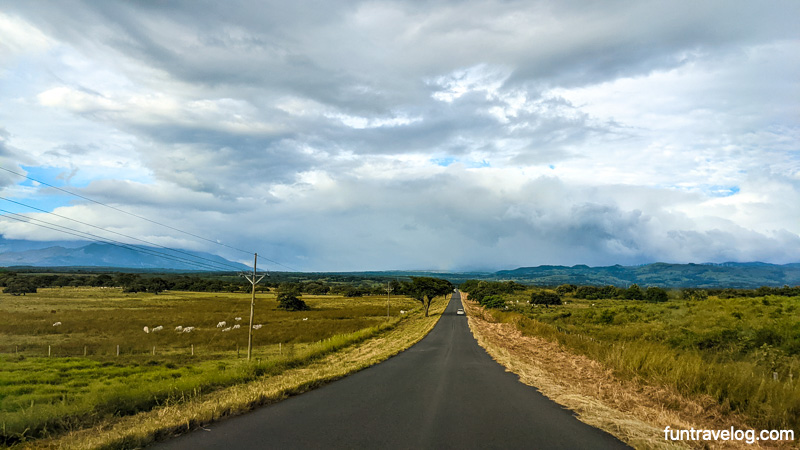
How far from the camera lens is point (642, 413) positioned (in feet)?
30.9

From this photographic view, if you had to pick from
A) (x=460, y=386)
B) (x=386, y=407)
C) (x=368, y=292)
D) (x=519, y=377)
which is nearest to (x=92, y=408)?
(x=386, y=407)

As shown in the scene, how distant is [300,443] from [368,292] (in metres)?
153

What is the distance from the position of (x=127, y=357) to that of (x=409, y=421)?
35233 millimetres

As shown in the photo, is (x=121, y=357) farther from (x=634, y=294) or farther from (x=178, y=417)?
(x=634, y=294)

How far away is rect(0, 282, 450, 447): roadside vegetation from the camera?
36.2 ft

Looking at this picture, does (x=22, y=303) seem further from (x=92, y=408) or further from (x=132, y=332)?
(x=92, y=408)

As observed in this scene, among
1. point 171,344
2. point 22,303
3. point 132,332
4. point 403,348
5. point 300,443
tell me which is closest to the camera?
point 300,443

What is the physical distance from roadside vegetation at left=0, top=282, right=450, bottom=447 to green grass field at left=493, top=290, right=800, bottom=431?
11.2 meters

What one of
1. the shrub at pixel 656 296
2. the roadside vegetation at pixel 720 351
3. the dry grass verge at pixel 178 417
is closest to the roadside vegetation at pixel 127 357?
the dry grass verge at pixel 178 417

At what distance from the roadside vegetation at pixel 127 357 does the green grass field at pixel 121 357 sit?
5 cm

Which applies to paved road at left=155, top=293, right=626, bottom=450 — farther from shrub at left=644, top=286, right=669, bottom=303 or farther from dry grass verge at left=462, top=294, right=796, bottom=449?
shrub at left=644, top=286, right=669, bottom=303

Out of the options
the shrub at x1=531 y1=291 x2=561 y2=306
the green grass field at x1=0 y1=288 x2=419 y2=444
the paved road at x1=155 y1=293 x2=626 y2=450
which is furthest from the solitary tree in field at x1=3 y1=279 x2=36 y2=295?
the paved road at x1=155 y1=293 x2=626 y2=450

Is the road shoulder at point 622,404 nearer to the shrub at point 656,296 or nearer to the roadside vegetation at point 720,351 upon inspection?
the roadside vegetation at point 720,351

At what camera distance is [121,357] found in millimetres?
34031
